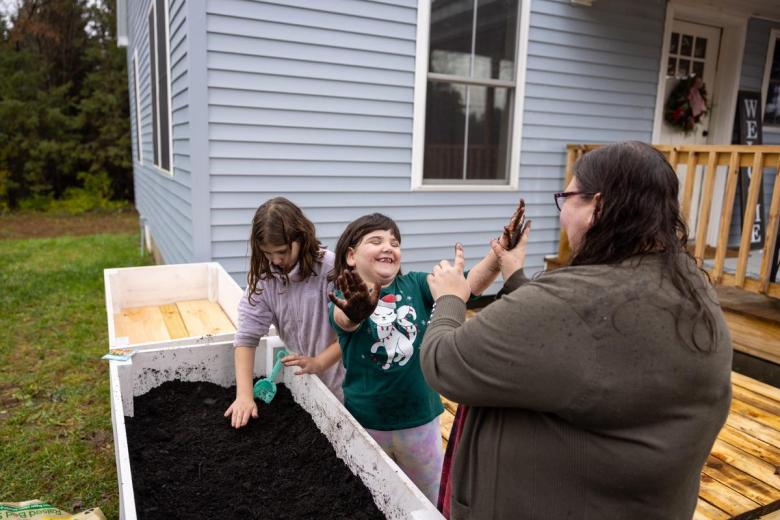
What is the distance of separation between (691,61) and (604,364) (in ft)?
21.0

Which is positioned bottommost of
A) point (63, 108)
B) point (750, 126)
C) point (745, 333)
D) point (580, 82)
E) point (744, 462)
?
point (744, 462)

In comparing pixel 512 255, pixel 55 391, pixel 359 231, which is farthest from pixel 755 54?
pixel 55 391

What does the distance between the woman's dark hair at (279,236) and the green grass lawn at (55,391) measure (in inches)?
53.5

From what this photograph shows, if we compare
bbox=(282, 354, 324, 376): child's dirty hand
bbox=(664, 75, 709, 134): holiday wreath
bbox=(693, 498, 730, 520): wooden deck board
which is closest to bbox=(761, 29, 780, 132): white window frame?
bbox=(664, 75, 709, 134): holiday wreath

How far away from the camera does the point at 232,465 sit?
71.7 inches

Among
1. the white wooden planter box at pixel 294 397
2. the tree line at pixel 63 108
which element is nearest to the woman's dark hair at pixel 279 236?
Result: the white wooden planter box at pixel 294 397

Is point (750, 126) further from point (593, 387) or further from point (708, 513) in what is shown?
point (593, 387)

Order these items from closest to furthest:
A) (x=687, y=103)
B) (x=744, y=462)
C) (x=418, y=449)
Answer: (x=418, y=449), (x=744, y=462), (x=687, y=103)

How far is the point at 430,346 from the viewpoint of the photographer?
3.56 feet

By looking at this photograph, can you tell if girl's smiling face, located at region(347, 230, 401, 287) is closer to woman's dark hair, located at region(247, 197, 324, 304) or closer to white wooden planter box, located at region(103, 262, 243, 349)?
woman's dark hair, located at region(247, 197, 324, 304)

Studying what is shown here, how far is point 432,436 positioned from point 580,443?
99 cm

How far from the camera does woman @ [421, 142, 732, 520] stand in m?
0.92

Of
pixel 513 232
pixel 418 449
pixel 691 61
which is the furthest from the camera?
pixel 691 61

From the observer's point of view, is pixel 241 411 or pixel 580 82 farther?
pixel 580 82
